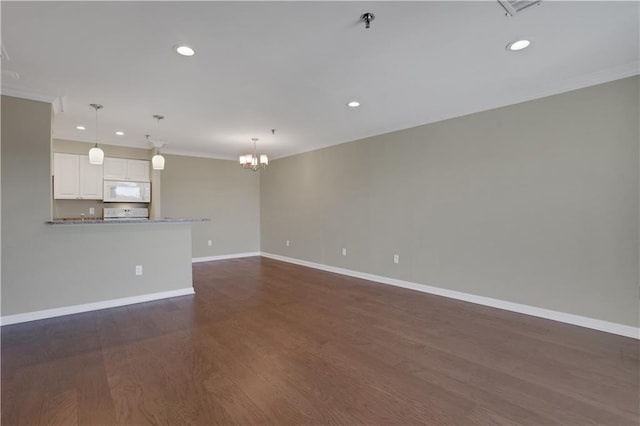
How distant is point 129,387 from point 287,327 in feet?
4.79

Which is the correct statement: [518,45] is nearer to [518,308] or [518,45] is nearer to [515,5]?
[515,5]

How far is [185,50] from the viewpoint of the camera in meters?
2.49

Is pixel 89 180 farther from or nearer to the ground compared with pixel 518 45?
nearer to the ground

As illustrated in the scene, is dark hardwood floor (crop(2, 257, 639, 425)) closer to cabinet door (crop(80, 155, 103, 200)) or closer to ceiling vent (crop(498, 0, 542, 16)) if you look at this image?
ceiling vent (crop(498, 0, 542, 16))

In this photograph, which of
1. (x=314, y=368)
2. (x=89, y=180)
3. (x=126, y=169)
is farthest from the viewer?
(x=126, y=169)

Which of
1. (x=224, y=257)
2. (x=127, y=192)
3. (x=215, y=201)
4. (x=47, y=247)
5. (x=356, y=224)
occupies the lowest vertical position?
(x=224, y=257)

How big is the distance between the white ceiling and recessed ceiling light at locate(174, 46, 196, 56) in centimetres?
6

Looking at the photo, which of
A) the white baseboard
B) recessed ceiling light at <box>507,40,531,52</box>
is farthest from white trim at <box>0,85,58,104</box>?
the white baseboard

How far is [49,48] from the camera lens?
2.47 meters

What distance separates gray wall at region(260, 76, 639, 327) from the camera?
2.97 meters

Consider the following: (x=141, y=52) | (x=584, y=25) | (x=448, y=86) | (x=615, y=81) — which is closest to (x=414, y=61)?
(x=448, y=86)

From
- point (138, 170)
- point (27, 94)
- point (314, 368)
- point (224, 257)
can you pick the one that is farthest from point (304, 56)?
point (224, 257)

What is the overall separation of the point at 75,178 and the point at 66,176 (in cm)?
13

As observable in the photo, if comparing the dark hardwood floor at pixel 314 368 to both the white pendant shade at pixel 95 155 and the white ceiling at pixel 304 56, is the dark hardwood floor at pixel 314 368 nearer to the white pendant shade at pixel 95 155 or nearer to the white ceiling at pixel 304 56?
the white pendant shade at pixel 95 155
